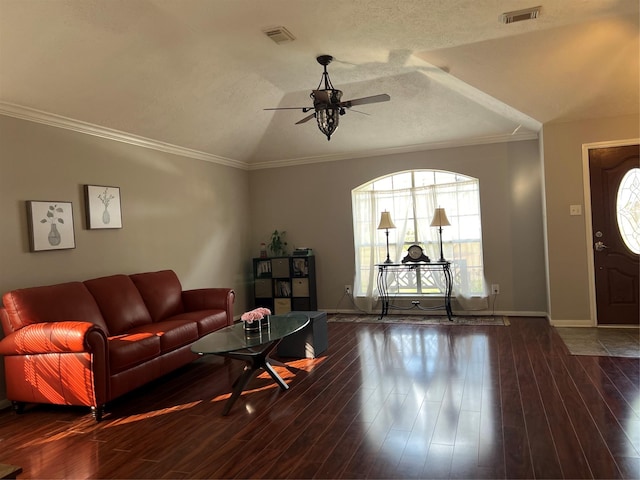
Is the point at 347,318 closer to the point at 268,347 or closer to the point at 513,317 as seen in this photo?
the point at 513,317

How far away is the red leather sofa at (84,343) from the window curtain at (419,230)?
3062 millimetres

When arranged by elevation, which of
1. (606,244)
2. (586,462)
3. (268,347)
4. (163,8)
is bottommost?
(586,462)

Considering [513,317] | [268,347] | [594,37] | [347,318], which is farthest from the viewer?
[347,318]

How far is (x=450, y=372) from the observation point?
3986 mm

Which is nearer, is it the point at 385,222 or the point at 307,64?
the point at 307,64

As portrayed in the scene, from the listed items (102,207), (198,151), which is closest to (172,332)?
(102,207)

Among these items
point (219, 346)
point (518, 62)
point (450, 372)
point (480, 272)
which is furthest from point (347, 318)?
point (518, 62)

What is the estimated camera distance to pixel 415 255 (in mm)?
6430

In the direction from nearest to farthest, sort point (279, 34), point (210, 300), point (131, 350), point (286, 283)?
1. point (131, 350)
2. point (279, 34)
3. point (210, 300)
4. point (286, 283)

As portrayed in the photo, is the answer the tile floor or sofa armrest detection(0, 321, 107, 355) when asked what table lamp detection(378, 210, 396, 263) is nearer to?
the tile floor

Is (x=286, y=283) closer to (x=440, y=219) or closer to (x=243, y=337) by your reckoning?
(x=440, y=219)

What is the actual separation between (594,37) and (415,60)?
5.26 ft

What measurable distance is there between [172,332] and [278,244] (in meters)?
3.26

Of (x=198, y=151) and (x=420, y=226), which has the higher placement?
(x=198, y=151)
